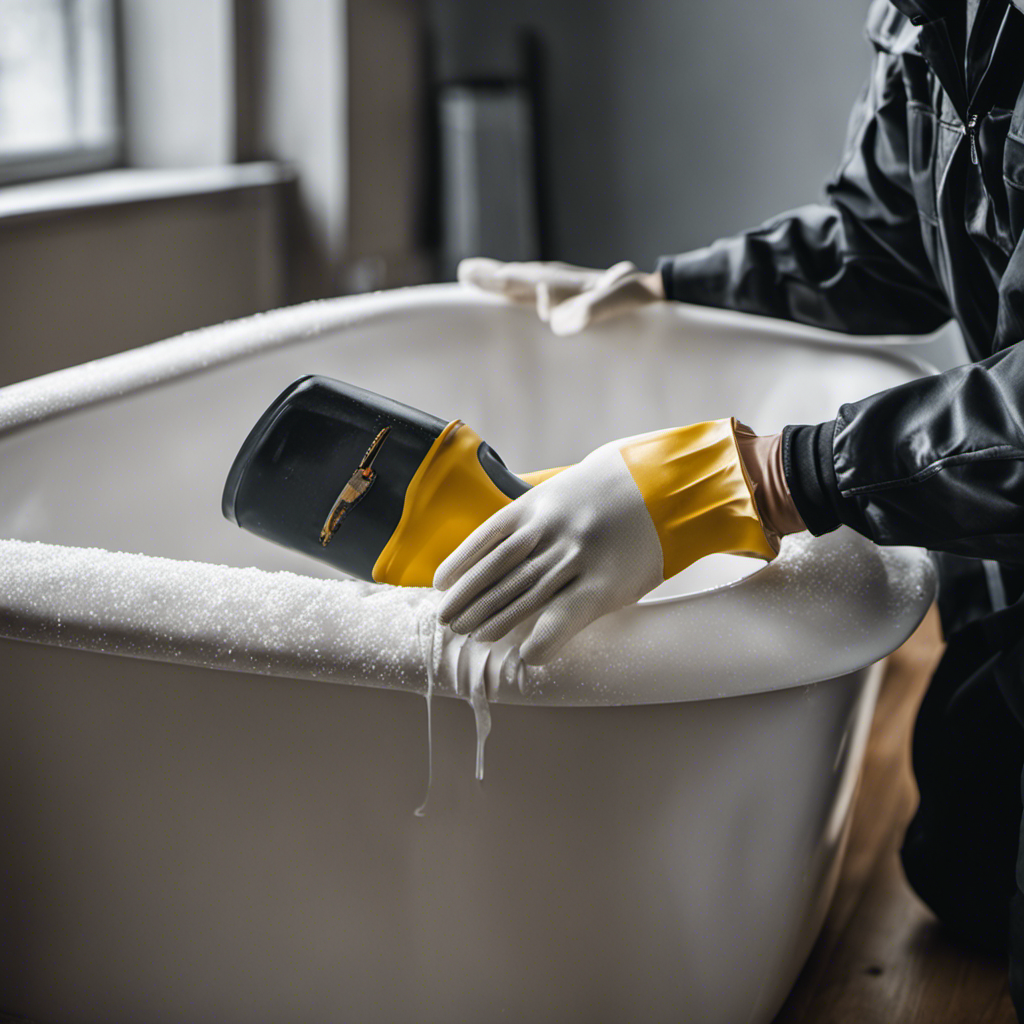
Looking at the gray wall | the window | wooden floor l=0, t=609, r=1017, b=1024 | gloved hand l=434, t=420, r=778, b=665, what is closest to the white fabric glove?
gloved hand l=434, t=420, r=778, b=665

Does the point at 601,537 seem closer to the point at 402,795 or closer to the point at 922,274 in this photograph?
the point at 402,795

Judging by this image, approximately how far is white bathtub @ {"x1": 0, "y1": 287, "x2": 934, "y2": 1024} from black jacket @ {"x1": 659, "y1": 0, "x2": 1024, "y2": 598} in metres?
0.05

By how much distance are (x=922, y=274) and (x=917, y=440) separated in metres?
0.46

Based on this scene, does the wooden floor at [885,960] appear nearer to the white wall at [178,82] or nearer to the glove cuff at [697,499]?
the glove cuff at [697,499]

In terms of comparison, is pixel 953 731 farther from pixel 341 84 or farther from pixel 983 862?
pixel 341 84

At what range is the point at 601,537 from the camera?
26.0 inches

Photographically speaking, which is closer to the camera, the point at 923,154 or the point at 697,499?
the point at 697,499

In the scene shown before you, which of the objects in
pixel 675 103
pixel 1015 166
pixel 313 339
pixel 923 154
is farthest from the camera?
pixel 675 103

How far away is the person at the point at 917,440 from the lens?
0.65 metres

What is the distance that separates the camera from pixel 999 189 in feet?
2.63

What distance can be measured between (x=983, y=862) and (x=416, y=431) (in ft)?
2.07

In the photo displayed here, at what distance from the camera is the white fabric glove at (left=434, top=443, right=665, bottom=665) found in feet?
2.01

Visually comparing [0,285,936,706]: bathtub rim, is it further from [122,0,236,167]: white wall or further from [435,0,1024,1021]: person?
[122,0,236,167]: white wall

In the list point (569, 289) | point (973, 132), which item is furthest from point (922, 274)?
point (569, 289)
